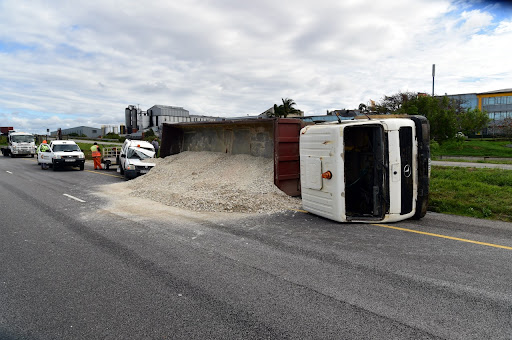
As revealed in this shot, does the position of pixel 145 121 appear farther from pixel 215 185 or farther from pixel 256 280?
pixel 256 280

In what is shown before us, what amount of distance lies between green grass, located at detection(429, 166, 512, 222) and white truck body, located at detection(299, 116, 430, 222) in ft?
5.58

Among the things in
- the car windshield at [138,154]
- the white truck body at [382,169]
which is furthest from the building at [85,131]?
the white truck body at [382,169]

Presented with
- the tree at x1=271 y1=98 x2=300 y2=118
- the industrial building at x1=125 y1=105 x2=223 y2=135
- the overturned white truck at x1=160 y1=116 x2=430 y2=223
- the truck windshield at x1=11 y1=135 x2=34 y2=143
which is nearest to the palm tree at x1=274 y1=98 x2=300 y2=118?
the tree at x1=271 y1=98 x2=300 y2=118

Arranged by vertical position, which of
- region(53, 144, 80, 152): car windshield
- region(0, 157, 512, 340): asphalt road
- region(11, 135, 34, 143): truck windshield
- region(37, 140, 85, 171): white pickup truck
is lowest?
region(0, 157, 512, 340): asphalt road

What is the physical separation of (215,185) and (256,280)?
245 inches

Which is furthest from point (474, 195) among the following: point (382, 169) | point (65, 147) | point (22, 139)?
point (22, 139)

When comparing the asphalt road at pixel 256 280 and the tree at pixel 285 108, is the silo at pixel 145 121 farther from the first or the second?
the asphalt road at pixel 256 280

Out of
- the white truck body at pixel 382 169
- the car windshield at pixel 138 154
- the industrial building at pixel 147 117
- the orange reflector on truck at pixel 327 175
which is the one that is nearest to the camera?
the white truck body at pixel 382 169

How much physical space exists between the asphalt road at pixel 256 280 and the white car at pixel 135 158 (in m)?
7.75

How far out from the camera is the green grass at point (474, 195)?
8.02 m

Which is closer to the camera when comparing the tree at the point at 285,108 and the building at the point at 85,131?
the tree at the point at 285,108

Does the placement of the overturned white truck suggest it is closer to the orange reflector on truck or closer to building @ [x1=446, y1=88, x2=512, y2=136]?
the orange reflector on truck

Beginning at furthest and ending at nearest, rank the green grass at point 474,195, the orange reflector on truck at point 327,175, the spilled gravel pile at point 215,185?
the spilled gravel pile at point 215,185, the green grass at point 474,195, the orange reflector on truck at point 327,175

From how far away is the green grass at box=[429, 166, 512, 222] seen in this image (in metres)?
8.02
